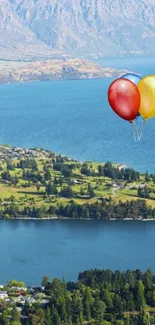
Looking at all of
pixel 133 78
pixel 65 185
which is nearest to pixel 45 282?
pixel 133 78

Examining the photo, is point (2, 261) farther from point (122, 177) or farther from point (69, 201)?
point (122, 177)

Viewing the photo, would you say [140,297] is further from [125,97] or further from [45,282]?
[125,97]

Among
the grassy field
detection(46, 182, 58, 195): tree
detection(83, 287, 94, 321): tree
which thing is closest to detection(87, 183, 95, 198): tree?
the grassy field

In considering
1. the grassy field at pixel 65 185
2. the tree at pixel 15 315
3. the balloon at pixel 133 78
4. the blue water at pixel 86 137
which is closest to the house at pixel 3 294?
the tree at pixel 15 315

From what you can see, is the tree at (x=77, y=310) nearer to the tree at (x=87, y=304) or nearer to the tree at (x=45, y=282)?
the tree at (x=87, y=304)

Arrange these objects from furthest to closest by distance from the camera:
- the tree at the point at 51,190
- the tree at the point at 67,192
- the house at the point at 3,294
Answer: the tree at the point at 51,190 < the tree at the point at 67,192 < the house at the point at 3,294

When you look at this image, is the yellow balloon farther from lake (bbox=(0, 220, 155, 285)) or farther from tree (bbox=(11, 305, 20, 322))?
lake (bbox=(0, 220, 155, 285))
